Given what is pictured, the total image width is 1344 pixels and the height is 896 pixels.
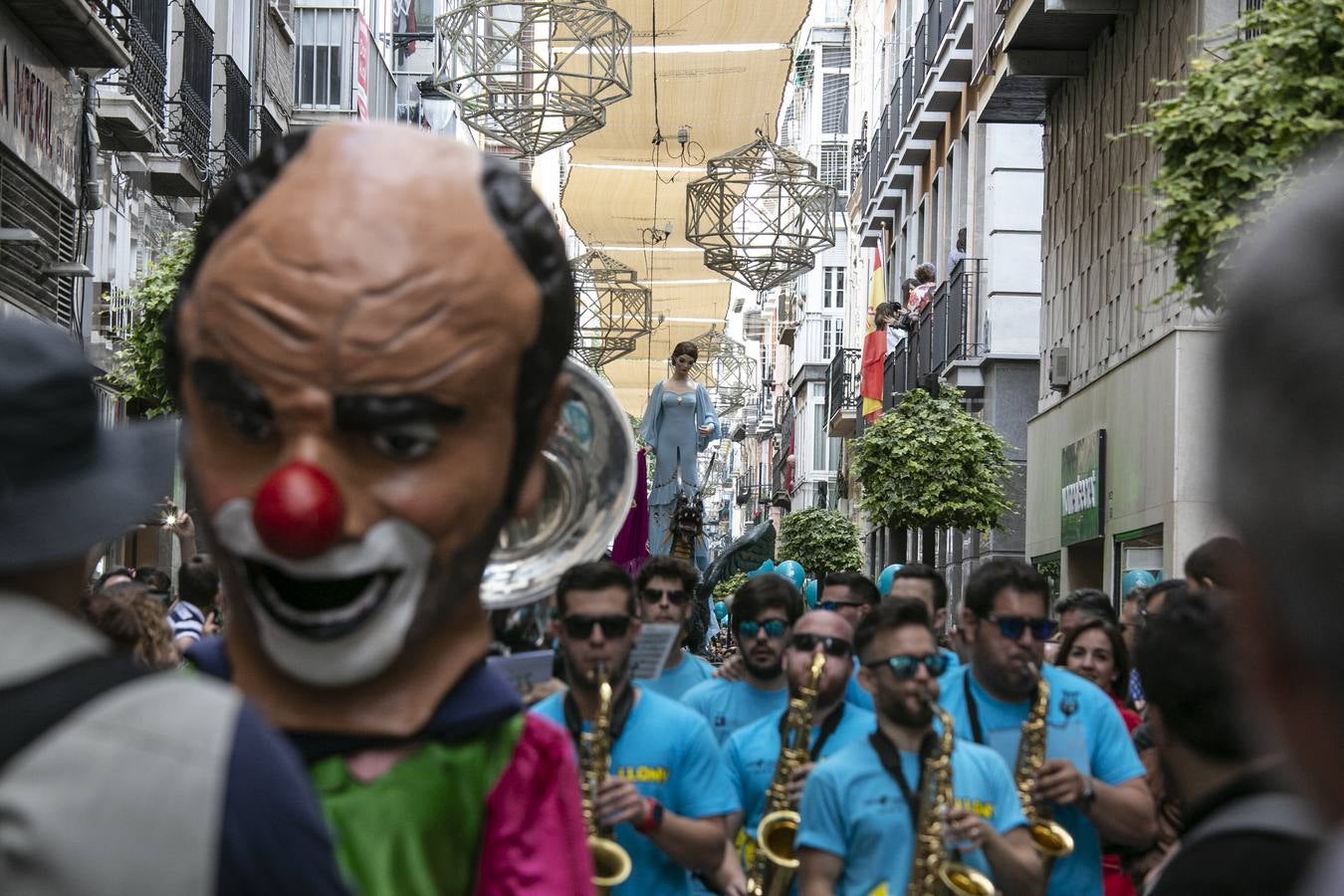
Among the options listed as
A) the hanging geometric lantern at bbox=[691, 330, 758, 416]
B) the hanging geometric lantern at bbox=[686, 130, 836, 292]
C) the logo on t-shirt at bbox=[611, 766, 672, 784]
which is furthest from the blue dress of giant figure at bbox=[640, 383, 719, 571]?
the hanging geometric lantern at bbox=[691, 330, 758, 416]

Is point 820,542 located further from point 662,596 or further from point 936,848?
point 936,848

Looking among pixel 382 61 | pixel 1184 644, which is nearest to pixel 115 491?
pixel 1184 644

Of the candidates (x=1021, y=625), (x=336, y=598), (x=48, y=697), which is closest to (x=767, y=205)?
(x=1021, y=625)

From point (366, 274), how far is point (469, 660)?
0.70m

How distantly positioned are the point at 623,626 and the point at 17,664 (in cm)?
439

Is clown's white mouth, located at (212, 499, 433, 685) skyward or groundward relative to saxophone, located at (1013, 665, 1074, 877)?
skyward

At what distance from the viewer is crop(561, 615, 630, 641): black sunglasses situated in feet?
21.5

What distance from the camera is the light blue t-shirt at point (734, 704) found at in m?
8.20

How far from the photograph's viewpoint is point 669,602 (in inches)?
355

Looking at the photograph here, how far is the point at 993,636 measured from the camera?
23.6 ft

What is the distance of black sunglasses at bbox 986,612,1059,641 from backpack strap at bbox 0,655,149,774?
203 inches

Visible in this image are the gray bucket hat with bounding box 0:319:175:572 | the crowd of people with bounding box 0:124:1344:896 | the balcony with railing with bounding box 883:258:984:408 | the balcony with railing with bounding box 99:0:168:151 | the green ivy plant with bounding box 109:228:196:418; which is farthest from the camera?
the balcony with railing with bounding box 883:258:984:408

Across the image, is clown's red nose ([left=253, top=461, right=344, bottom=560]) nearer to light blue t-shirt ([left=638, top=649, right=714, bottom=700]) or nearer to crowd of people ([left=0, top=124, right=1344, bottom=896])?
crowd of people ([left=0, top=124, right=1344, bottom=896])

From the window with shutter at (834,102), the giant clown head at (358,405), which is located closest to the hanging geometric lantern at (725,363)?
the window with shutter at (834,102)
